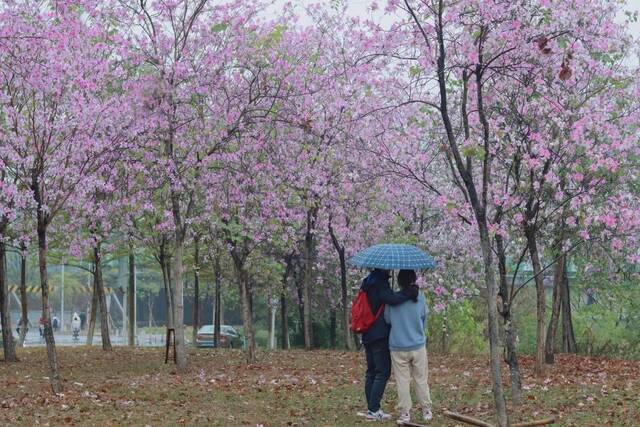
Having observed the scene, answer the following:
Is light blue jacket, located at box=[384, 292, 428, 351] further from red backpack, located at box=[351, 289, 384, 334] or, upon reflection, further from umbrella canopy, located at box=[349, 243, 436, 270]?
umbrella canopy, located at box=[349, 243, 436, 270]

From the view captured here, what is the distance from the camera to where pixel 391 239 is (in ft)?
74.3

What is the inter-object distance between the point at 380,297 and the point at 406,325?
420 millimetres

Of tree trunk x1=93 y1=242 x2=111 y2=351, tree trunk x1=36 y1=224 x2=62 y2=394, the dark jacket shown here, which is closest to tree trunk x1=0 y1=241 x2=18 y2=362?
tree trunk x1=93 y1=242 x2=111 y2=351

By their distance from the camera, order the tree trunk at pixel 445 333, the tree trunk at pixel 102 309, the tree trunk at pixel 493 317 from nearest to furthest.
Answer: the tree trunk at pixel 493 317 < the tree trunk at pixel 102 309 < the tree trunk at pixel 445 333

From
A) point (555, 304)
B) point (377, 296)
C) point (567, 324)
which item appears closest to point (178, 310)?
point (377, 296)

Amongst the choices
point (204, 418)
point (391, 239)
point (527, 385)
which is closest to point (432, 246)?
point (391, 239)

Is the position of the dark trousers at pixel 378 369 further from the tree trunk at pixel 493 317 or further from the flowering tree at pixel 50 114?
the flowering tree at pixel 50 114

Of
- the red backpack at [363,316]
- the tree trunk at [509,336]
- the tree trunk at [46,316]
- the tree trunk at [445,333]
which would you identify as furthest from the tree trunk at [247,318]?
the red backpack at [363,316]

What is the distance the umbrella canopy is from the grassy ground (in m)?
1.78

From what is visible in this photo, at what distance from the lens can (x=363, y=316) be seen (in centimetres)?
955

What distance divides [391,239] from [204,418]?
13523 millimetres

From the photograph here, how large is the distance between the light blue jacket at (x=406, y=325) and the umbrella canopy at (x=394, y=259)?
1.37 feet

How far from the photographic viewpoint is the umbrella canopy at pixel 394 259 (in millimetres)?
9234

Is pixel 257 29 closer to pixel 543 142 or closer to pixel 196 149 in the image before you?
pixel 196 149
